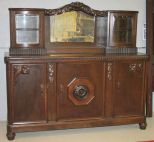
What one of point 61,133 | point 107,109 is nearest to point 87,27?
point 107,109

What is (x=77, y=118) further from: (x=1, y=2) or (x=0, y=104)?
(x=1, y=2)

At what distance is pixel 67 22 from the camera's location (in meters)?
3.51

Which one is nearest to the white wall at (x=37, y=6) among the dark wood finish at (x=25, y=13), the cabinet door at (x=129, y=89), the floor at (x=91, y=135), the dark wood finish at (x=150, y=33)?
the dark wood finish at (x=150, y=33)

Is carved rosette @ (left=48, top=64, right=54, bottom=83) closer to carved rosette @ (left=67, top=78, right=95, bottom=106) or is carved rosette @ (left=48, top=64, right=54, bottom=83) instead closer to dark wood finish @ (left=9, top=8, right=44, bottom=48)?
carved rosette @ (left=67, top=78, right=95, bottom=106)

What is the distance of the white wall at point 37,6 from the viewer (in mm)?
3413

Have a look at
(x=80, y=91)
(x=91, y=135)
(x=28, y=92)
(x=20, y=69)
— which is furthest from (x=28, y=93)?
(x=91, y=135)

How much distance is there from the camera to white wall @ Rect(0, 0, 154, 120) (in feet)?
11.2

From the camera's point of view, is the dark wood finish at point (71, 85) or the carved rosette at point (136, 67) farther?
the carved rosette at point (136, 67)

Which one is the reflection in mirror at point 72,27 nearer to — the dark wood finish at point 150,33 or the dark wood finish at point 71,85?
the dark wood finish at point 71,85

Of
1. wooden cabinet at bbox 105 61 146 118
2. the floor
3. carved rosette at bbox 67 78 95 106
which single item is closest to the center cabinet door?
carved rosette at bbox 67 78 95 106

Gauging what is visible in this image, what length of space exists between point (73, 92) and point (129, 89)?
687 mm

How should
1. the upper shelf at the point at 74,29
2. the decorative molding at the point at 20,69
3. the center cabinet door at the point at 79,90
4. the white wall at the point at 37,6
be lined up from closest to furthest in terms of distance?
1. the decorative molding at the point at 20,69
2. the center cabinet door at the point at 79,90
3. the upper shelf at the point at 74,29
4. the white wall at the point at 37,6

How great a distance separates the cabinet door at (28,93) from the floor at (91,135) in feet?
0.70

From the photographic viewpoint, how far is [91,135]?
330 centimetres
